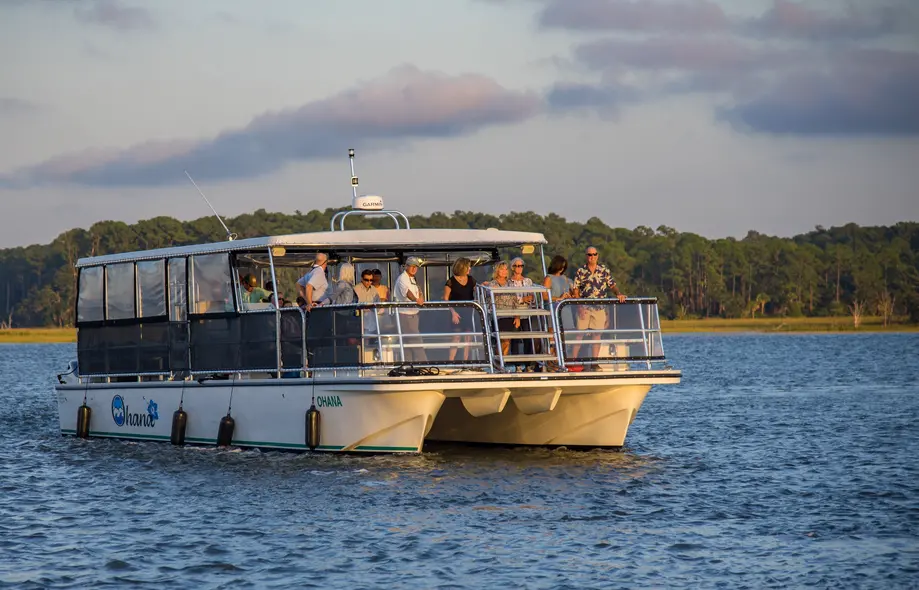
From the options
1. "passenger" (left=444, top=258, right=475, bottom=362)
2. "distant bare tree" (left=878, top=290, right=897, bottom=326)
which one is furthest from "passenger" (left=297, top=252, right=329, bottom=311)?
"distant bare tree" (left=878, top=290, right=897, bottom=326)

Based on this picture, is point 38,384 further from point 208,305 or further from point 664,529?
point 664,529

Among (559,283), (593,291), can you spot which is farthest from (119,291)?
(593,291)

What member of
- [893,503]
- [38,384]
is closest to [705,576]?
[893,503]

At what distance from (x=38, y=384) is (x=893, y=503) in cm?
3759

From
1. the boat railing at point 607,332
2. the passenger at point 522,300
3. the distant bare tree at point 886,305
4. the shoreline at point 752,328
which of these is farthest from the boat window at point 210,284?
the distant bare tree at point 886,305

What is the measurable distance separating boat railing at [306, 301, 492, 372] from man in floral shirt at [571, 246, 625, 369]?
4.92 feet

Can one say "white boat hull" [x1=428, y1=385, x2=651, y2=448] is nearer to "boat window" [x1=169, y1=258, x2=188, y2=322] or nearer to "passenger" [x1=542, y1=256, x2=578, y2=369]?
"passenger" [x1=542, y1=256, x2=578, y2=369]

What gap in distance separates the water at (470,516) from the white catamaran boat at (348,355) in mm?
485

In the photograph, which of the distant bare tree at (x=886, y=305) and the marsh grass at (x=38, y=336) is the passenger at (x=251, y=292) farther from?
the distant bare tree at (x=886, y=305)

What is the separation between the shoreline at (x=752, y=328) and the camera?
124625mm

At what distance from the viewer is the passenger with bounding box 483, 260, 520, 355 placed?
61.9 feet

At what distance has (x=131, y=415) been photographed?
22.5 metres

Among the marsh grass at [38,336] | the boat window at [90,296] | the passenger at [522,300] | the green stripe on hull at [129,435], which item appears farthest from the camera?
the marsh grass at [38,336]

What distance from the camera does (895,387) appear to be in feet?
140
